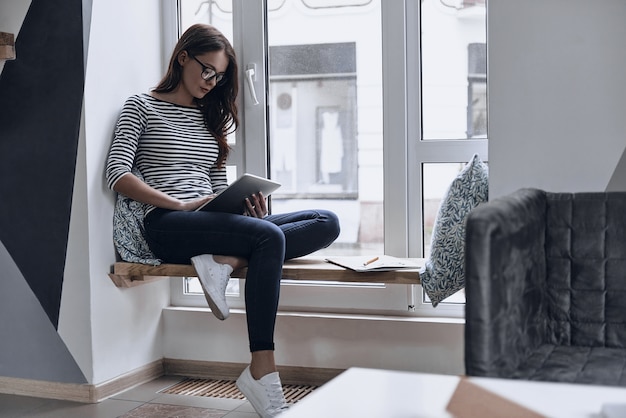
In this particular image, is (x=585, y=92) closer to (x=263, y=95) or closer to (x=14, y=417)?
(x=263, y=95)

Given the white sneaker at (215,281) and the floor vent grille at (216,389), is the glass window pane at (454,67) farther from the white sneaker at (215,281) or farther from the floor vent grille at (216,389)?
the floor vent grille at (216,389)

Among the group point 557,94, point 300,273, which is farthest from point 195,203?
point 557,94

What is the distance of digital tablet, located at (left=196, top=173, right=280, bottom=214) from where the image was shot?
2.75m

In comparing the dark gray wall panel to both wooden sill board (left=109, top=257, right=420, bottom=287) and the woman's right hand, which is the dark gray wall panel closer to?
wooden sill board (left=109, top=257, right=420, bottom=287)

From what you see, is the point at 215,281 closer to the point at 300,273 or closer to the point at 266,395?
the point at 300,273

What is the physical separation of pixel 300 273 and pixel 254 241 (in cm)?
21

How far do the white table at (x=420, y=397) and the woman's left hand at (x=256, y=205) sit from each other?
5.53ft

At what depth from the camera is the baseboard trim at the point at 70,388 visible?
9.59 feet

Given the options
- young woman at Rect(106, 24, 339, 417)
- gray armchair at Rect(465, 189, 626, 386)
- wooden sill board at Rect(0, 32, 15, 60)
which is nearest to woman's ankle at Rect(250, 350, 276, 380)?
young woman at Rect(106, 24, 339, 417)

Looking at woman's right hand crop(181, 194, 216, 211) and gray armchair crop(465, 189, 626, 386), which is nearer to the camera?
gray armchair crop(465, 189, 626, 386)

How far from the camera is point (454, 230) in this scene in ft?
8.38

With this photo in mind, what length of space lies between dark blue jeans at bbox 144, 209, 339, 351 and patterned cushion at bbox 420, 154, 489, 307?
0.49 meters

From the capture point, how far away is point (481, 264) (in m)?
1.65

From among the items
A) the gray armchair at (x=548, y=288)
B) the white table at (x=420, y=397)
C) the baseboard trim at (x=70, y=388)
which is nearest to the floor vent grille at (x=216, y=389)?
the baseboard trim at (x=70, y=388)
